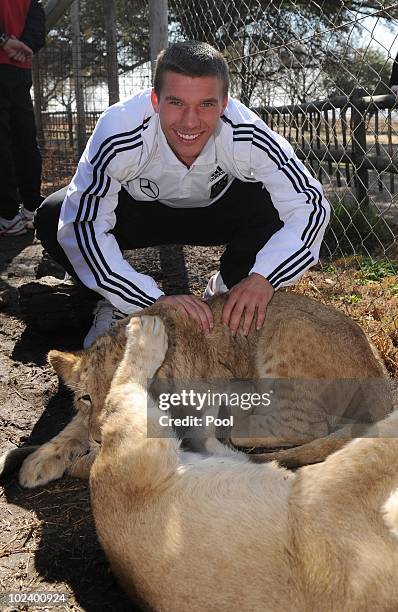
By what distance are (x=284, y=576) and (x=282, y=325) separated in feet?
4.88

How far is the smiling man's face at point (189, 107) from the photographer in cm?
328

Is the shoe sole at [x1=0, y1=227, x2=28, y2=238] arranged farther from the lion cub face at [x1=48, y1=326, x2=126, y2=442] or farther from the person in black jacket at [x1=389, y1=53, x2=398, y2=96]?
the person in black jacket at [x1=389, y1=53, x2=398, y2=96]

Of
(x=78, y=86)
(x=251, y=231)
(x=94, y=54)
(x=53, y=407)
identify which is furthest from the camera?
(x=94, y=54)

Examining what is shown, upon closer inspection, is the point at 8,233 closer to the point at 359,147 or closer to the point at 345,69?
the point at 345,69

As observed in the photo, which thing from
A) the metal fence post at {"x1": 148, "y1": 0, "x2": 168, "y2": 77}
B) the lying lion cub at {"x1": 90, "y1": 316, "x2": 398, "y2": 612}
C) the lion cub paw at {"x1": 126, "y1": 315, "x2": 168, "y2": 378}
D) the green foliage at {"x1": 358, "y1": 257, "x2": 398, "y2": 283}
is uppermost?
the metal fence post at {"x1": 148, "y1": 0, "x2": 168, "y2": 77}

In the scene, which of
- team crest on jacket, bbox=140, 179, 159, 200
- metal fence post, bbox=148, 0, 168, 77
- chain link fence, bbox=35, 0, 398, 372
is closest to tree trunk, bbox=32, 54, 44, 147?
chain link fence, bbox=35, 0, 398, 372

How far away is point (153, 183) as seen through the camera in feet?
12.7

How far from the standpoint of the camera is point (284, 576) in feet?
6.91

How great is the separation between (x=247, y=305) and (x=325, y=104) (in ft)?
12.0

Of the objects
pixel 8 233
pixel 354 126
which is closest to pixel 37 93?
pixel 8 233

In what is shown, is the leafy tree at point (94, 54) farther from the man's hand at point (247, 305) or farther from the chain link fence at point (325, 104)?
the man's hand at point (247, 305)

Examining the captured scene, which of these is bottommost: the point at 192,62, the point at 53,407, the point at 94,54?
the point at 53,407

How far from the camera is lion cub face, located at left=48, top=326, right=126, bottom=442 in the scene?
307 cm

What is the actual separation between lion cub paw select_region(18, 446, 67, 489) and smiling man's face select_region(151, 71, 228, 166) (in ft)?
5.51
